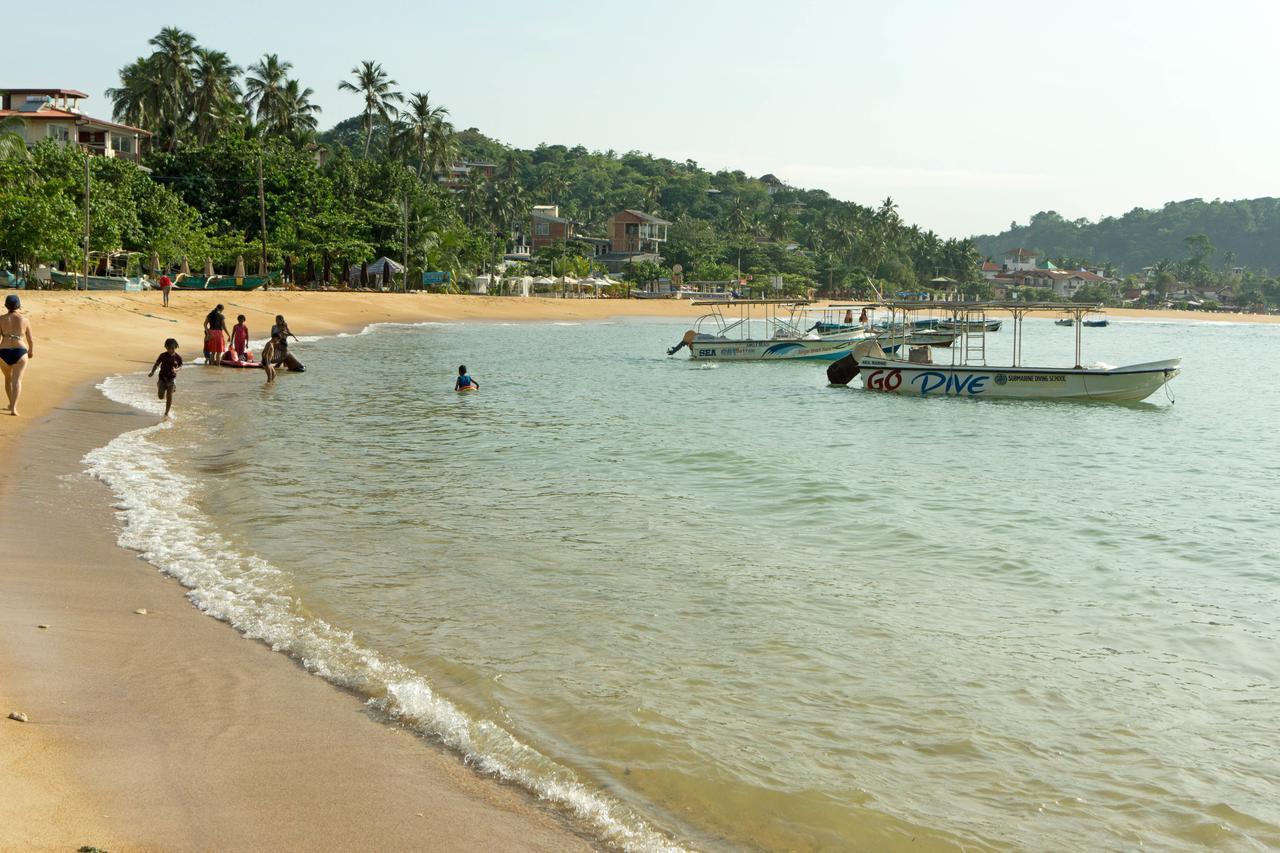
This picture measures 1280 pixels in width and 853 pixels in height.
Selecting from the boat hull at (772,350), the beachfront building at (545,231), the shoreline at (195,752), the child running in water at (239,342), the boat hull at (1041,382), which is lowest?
the shoreline at (195,752)

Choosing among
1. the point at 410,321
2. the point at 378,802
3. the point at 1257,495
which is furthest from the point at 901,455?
the point at 410,321

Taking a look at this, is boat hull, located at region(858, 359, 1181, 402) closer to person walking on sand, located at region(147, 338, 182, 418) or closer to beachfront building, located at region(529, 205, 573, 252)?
person walking on sand, located at region(147, 338, 182, 418)

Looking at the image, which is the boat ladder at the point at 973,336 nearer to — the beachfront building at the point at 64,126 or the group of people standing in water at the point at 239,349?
the group of people standing in water at the point at 239,349

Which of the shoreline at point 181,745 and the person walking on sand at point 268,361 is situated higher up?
the person walking on sand at point 268,361

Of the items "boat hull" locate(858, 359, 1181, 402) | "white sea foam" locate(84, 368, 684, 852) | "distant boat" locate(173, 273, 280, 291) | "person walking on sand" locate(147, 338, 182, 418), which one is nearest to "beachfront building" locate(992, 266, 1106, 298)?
"distant boat" locate(173, 273, 280, 291)

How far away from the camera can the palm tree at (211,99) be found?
3115 inches

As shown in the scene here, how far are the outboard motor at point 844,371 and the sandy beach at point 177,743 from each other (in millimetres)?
24600

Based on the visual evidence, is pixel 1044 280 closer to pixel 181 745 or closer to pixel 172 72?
pixel 172 72

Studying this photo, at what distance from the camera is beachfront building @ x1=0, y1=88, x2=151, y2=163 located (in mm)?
70812

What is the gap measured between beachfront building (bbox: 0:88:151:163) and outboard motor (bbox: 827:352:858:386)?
52847 millimetres

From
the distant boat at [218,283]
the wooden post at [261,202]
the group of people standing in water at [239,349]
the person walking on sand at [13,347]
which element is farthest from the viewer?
the wooden post at [261,202]

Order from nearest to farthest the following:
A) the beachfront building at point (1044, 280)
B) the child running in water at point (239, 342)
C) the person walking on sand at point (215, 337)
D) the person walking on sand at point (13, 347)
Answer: the person walking on sand at point (13, 347) < the person walking on sand at point (215, 337) < the child running in water at point (239, 342) < the beachfront building at point (1044, 280)

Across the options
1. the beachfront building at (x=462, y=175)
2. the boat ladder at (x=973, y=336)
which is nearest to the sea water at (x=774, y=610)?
the boat ladder at (x=973, y=336)

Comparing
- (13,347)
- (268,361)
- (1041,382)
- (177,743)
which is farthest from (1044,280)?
(177,743)
